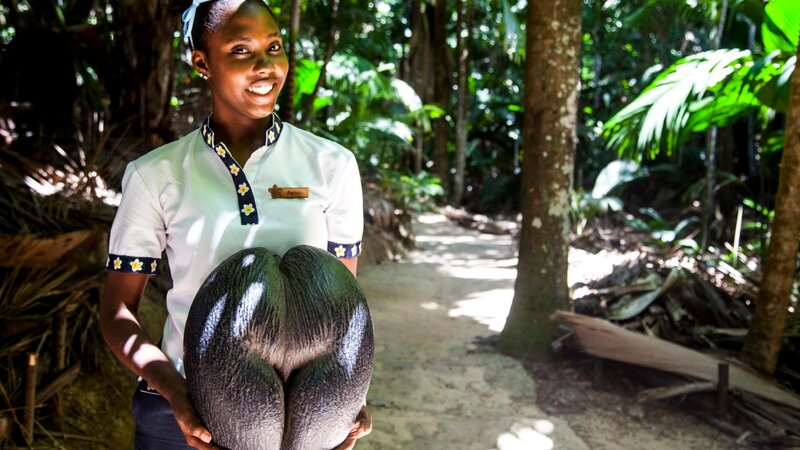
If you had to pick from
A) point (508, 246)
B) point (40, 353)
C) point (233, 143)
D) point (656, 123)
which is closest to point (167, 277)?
point (40, 353)

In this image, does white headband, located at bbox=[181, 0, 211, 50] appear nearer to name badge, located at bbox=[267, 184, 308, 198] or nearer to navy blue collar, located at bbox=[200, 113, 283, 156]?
navy blue collar, located at bbox=[200, 113, 283, 156]

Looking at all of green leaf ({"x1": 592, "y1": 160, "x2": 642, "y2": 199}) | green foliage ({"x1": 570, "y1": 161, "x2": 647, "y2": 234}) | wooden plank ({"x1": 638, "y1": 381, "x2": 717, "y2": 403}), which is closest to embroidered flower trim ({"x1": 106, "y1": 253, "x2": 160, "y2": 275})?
wooden plank ({"x1": 638, "y1": 381, "x2": 717, "y2": 403})

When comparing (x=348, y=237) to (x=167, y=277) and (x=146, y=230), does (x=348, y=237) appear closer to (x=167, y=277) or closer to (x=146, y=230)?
(x=146, y=230)

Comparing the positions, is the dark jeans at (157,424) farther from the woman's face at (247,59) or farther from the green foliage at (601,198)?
the green foliage at (601,198)

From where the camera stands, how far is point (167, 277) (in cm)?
363

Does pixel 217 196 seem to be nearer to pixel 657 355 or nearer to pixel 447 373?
pixel 447 373

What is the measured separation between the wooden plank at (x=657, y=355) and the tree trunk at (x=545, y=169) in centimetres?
25

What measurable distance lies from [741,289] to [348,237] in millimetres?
3973

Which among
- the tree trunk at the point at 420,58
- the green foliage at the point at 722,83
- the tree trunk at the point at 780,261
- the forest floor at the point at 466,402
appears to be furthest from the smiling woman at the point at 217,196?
the tree trunk at the point at 420,58

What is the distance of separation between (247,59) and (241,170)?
22 cm

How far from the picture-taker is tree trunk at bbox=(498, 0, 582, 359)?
391 centimetres

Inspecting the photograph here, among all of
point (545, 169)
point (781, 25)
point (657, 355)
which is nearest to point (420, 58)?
point (545, 169)

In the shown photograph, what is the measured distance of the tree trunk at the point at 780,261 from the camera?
3.33 meters

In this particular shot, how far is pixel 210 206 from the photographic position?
1.29 metres
